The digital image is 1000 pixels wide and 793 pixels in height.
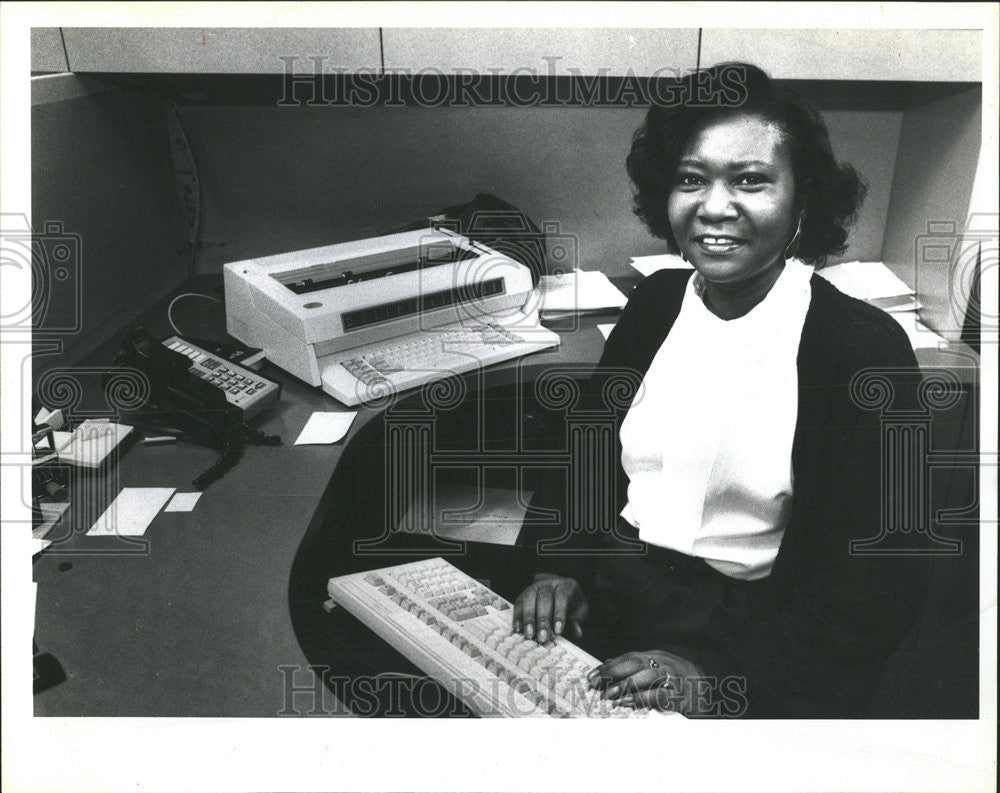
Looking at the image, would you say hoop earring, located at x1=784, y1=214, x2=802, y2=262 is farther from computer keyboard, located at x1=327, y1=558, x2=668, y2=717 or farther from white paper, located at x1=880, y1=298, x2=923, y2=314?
computer keyboard, located at x1=327, y1=558, x2=668, y2=717

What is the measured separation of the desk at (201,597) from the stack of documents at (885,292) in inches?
1.3

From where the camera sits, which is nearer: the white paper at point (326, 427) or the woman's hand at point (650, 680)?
the woman's hand at point (650, 680)

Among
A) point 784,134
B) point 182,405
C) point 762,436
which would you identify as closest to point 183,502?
point 182,405

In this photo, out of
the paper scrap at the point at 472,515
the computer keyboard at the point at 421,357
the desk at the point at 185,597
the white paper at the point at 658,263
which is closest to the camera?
the desk at the point at 185,597

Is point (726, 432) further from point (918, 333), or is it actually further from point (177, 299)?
point (177, 299)

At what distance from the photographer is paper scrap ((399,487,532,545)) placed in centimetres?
107

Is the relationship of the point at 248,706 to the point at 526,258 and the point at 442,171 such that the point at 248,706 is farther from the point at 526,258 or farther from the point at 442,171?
the point at 442,171

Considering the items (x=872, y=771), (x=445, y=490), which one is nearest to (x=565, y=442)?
(x=445, y=490)

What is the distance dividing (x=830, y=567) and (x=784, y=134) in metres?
0.48

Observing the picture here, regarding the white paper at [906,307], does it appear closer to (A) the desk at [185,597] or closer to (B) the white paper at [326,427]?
(A) the desk at [185,597]

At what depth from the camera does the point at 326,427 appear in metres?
1.15

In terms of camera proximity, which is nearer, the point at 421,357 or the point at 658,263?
the point at 658,263

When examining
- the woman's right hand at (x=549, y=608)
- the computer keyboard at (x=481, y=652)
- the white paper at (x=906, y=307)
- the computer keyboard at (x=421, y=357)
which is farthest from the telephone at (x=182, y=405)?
the white paper at (x=906, y=307)

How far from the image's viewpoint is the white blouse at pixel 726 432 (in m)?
0.92
